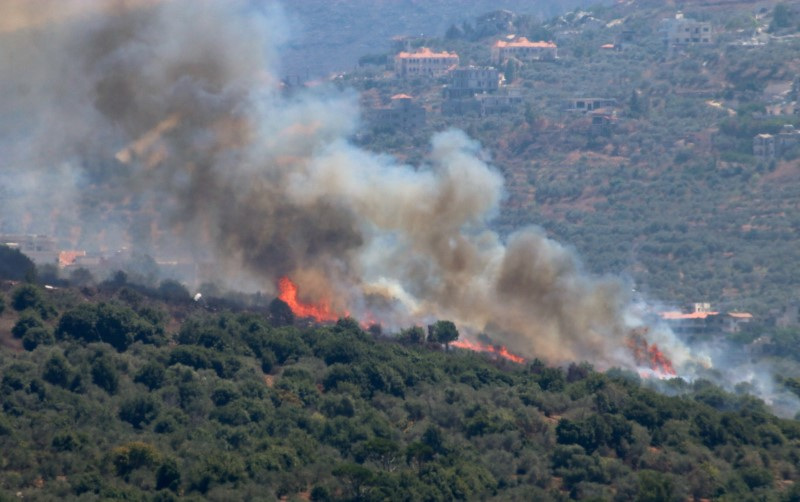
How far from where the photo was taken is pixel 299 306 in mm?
109188

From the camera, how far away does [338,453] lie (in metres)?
83.9

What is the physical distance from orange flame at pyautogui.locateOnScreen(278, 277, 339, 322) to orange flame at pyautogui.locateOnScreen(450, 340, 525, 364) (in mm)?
6448

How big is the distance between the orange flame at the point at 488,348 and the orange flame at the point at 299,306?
21.2 ft

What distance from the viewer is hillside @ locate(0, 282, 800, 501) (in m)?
78.1

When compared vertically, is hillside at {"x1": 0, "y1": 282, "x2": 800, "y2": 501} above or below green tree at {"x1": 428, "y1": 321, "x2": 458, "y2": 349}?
above

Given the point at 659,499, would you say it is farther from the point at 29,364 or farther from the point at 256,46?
the point at 256,46

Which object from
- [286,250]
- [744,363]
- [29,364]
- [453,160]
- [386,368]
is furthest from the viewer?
[744,363]

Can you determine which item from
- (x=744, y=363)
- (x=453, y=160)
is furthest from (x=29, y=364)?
(x=744, y=363)

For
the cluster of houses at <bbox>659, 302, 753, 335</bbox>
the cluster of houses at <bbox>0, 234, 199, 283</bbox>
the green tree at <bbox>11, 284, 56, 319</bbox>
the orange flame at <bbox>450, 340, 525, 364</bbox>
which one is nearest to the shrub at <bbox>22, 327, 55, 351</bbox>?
the green tree at <bbox>11, 284, 56, 319</bbox>

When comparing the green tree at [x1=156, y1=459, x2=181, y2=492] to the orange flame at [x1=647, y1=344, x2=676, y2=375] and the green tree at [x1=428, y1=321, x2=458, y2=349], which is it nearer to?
the green tree at [x1=428, y1=321, x2=458, y2=349]

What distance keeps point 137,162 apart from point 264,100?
7.38 meters

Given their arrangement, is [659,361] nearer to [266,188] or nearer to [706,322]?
[266,188]

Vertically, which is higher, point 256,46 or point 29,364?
point 256,46

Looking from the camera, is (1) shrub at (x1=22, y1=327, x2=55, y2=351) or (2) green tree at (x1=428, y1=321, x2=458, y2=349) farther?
(2) green tree at (x1=428, y1=321, x2=458, y2=349)
